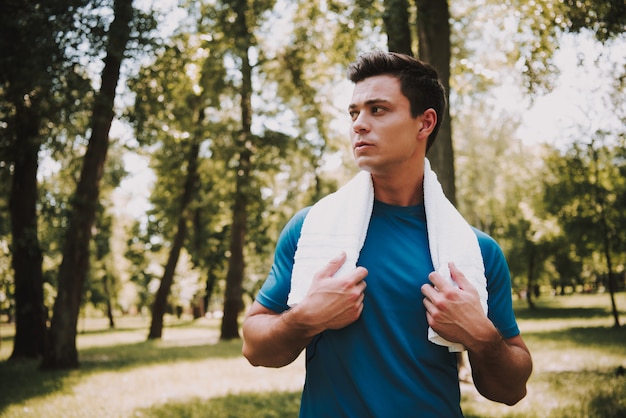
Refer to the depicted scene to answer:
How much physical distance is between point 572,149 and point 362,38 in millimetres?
11922

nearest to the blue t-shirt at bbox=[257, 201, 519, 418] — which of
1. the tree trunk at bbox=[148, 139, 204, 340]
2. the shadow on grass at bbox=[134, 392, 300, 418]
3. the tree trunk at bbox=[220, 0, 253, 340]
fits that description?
the shadow on grass at bbox=[134, 392, 300, 418]

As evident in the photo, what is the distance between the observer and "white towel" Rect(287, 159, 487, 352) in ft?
6.68

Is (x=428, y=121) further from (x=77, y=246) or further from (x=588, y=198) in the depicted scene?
(x=588, y=198)

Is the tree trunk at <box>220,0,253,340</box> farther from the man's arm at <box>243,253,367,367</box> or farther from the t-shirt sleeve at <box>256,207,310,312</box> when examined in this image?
the man's arm at <box>243,253,367,367</box>

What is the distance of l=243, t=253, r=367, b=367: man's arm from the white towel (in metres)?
0.10

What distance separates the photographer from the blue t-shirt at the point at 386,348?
6.39 ft

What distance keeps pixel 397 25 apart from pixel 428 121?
285 inches

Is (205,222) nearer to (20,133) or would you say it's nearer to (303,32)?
(303,32)

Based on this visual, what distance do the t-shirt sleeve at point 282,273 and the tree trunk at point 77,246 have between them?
11.2 metres

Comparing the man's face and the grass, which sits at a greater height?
the man's face

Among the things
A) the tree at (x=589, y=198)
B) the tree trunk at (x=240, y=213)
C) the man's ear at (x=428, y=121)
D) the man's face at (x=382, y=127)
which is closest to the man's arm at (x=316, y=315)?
the man's face at (x=382, y=127)

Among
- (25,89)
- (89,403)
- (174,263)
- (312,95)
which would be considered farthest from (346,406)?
(174,263)

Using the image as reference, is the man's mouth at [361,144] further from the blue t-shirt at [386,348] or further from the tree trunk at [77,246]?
the tree trunk at [77,246]

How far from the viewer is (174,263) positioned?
23.9m
